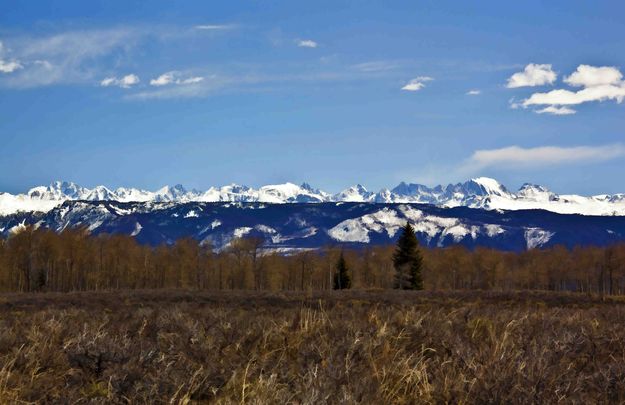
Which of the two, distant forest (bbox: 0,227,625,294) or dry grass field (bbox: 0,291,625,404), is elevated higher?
dry grass field (bbox: 0,291,625,404)

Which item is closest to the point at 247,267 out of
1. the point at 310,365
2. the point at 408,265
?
the point at 408,265

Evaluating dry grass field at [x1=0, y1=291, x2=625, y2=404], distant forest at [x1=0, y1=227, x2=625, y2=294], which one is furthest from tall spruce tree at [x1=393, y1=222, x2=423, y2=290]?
dry grass field at [x1=0, y1=291, x2=625, y2=404]

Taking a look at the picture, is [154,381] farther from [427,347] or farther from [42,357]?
[427,347]

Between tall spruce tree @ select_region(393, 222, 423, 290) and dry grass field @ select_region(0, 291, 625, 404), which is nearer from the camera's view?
dry grass field @ select_region(0, 291, 625, 404)

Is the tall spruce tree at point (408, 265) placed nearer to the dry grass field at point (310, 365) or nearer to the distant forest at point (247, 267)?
the distant forest at point (247, 267)

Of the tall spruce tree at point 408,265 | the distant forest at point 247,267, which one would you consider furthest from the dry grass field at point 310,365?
the distant forest at point 247,267

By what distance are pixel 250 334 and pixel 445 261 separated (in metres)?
129

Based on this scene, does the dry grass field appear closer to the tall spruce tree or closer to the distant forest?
the tall spruce tree

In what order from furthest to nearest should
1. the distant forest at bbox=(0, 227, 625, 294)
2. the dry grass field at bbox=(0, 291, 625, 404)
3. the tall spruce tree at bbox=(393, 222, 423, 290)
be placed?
the distant forest at bbox=(0, 227, 625, 294)
the tall spruce tree at bbox=(393, 222, 423, 290)
the dry grass field at bbox=(0, 291, 625, 404)

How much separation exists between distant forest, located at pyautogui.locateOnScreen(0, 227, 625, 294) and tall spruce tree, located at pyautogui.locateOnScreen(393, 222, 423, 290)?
32200mm

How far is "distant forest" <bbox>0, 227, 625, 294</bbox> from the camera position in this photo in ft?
352

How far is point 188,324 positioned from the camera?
9.04 meters

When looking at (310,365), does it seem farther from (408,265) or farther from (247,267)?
(247,267)

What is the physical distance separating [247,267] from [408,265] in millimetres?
59141
